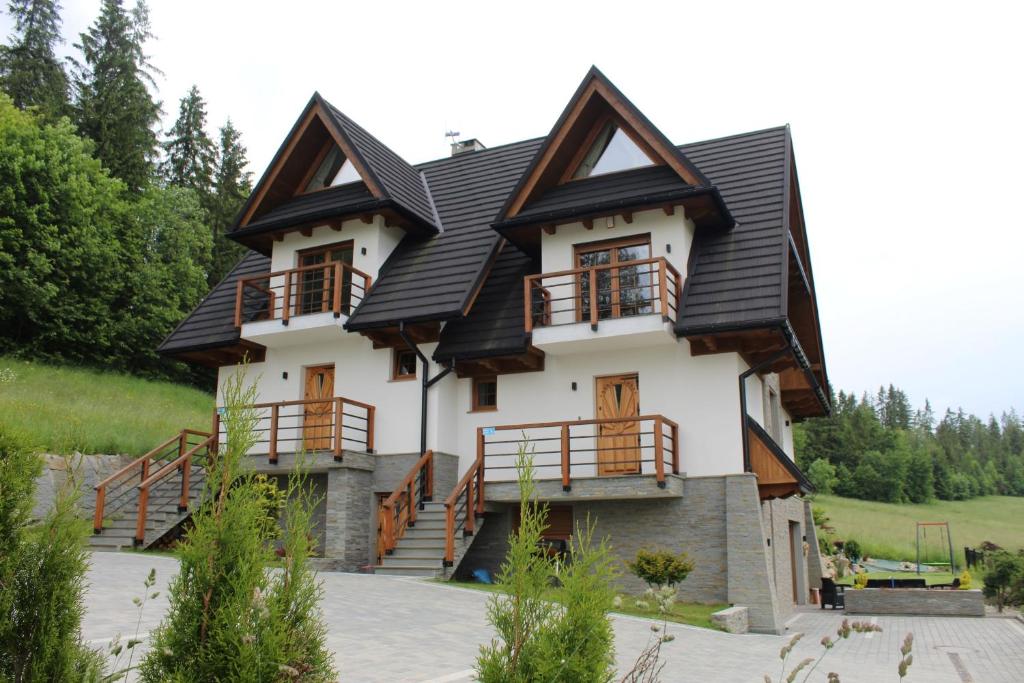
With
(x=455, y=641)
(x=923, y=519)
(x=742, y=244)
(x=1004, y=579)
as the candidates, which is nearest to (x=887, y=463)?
(x=923, y=519)

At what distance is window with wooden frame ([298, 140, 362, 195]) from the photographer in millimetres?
20578

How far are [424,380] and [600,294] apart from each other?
4.14 metres

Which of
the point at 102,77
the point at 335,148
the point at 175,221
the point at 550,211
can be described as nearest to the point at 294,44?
the point at 550,211

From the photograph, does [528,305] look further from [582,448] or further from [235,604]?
[235,604]

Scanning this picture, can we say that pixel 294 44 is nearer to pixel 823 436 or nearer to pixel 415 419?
pixel 415 419

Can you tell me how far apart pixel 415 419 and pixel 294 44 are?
8428mm

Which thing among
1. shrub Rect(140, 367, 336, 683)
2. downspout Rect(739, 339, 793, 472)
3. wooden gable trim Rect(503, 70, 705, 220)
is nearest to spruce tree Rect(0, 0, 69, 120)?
wooden gable trim Rect(503, 70, 705, 220)

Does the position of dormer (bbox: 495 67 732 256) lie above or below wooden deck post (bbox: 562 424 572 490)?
above

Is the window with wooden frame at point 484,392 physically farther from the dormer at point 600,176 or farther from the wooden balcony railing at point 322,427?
the dormer at point 600,176

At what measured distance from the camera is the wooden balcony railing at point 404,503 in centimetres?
1552

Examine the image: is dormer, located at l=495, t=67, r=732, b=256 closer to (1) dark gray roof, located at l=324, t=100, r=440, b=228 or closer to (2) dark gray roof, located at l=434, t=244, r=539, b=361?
(2) dark gray roof, located at l=434, t=244, r=539, b=361

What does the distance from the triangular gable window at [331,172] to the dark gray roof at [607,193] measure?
515 centimetres

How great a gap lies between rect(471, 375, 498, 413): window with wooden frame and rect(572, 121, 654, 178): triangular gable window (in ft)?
16.2

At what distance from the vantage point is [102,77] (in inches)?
1580
